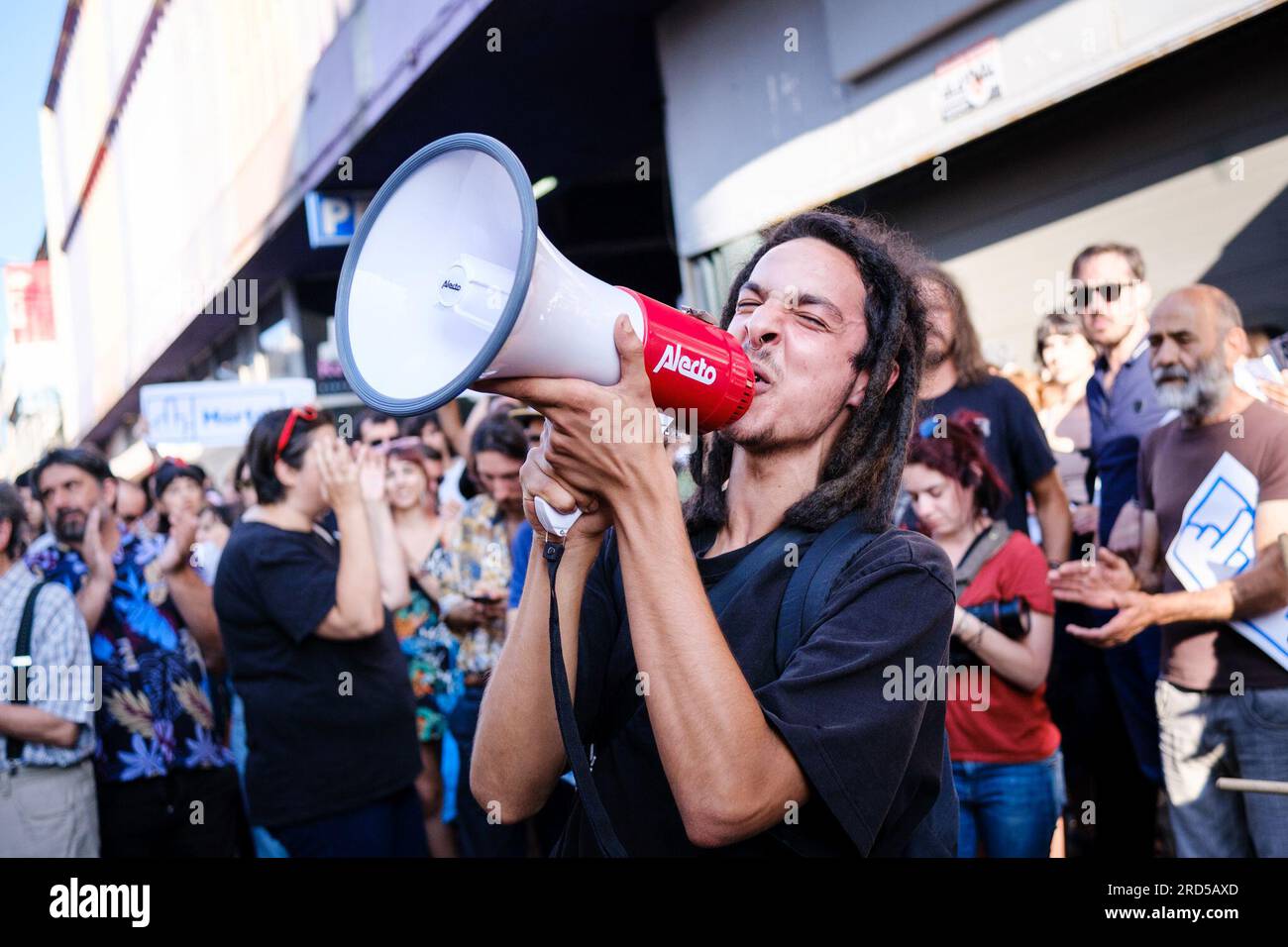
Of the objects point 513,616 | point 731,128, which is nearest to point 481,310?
point 513,616

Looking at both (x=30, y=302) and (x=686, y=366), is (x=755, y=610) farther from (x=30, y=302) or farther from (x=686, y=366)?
(x=30, y=302)

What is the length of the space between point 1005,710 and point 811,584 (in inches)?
74.1

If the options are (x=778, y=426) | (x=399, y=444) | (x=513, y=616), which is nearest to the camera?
(x=778, y=426)

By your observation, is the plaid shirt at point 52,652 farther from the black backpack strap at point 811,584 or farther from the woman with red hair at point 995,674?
the black backpack strap at point 811,584

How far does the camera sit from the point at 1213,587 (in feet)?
9.80

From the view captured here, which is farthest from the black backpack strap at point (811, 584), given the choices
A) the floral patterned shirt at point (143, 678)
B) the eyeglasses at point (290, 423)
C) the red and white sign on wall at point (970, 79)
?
the red and white sign on wall at point (970, 79)

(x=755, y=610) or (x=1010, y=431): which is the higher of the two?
(x=1010, y=431)

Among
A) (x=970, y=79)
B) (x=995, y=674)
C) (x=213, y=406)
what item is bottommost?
(x=995, y=674)

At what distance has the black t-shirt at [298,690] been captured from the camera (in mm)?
3348

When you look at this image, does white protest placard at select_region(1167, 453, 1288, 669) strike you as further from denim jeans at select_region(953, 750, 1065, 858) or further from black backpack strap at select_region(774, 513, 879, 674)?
black backpack strap at select_region(774, 513, 879, 674)

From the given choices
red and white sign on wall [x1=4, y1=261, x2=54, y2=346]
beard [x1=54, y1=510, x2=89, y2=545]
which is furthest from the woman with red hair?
red and white sign on wall [x1=4, y1=261, x2=54, y2=346]

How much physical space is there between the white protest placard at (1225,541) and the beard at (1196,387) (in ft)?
0.51
